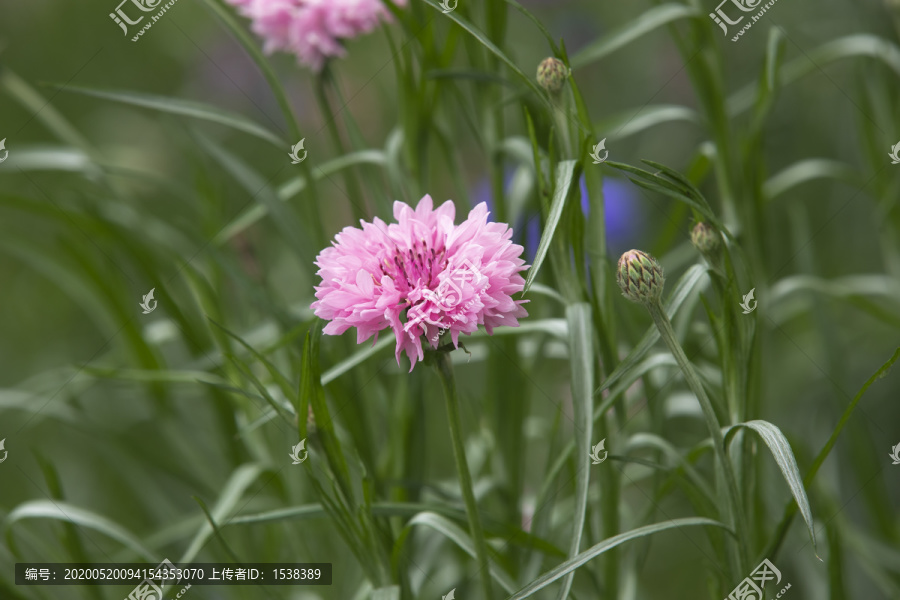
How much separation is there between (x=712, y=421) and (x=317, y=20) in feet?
1.55

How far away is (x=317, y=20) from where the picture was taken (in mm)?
681

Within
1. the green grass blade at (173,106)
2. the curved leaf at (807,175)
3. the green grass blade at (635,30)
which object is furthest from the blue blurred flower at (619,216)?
the green grass blade at (173,106)

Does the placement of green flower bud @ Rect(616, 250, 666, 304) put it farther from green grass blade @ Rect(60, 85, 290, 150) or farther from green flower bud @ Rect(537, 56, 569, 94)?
green grass blade @ Rect(60, 85, 290, 150)

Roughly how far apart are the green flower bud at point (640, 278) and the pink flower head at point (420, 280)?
0.19ft

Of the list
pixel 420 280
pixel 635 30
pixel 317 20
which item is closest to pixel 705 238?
pixel 420 280

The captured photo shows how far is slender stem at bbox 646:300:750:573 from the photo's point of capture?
44cm

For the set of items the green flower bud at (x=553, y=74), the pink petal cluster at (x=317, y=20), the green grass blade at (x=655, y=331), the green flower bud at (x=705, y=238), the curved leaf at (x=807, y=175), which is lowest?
the green grass blade at (x=655, y=331)

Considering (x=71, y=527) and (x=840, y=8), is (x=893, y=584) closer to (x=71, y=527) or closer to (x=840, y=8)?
(x=71, y=527)

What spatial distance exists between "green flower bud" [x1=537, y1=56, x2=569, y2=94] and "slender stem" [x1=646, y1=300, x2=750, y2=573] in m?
0.16

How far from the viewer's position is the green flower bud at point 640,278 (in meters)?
0.43

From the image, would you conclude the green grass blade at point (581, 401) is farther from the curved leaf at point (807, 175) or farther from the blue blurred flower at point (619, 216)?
the blue blurred flower at point (619, 216)

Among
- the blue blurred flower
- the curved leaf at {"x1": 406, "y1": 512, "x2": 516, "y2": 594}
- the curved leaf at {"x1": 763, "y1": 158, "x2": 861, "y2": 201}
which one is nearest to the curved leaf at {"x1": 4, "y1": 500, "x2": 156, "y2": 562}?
the curved leaf at {"x1": 406, "y1": 512, "x2": 516, "y2": 594}

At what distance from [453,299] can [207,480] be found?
552 mm

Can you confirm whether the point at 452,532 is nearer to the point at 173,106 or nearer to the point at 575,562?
the point at 575,562
